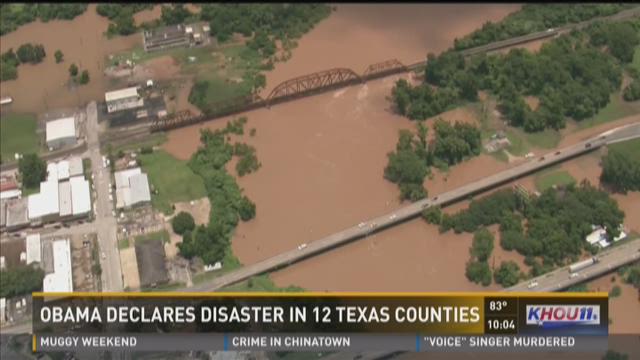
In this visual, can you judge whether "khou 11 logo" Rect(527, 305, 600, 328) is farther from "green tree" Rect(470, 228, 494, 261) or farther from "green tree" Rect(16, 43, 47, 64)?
"green tree" Rect(16, 43, 47, 64)

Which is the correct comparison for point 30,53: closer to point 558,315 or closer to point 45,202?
point 45,202

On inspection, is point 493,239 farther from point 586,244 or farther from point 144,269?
point 144,269

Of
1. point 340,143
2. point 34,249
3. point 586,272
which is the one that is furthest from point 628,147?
point 34,249

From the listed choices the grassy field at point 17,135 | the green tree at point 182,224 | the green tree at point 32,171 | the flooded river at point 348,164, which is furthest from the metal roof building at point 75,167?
the green tree at point 182,224

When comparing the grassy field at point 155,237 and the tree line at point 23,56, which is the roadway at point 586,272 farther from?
the tree line at point 23,56


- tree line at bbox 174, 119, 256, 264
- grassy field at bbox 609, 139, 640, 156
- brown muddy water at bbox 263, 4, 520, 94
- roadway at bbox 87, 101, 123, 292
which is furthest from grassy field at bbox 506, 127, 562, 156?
roadway at bbox 87, 101, 123, 292
